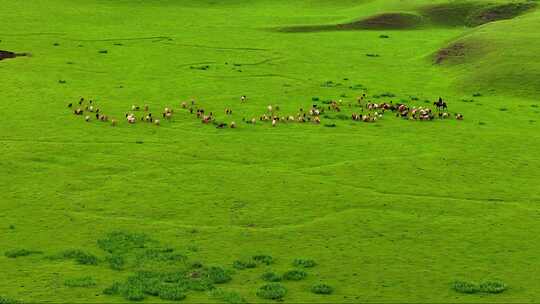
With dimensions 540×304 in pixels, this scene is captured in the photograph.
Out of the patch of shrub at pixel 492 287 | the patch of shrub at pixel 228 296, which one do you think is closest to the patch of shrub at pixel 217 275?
the patch of shrub at pixel 228 296

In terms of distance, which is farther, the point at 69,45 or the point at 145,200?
the point at 69,45

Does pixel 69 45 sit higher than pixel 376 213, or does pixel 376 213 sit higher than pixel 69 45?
pixel 69 45

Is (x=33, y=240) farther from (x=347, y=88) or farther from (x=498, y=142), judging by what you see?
(x=347, y=88)

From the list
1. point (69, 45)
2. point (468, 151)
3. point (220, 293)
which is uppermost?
point (69, 45)

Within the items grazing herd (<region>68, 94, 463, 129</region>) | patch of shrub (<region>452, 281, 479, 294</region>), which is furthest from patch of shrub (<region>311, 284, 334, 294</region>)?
grazing herd (<region>68, 94, 463, 129</region>)

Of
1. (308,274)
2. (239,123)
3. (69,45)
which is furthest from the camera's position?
(69,45)

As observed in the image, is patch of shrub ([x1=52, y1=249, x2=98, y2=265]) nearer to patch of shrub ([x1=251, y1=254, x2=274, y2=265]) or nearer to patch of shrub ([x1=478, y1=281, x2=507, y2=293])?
patch of shrub ([x1=251, y1=254, x2=274, y2=265])

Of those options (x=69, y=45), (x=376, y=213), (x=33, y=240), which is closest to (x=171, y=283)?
(x=33, y=240)

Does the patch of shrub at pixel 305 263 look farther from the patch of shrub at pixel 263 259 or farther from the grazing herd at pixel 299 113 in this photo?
the grazing herd at pixel 299 113
